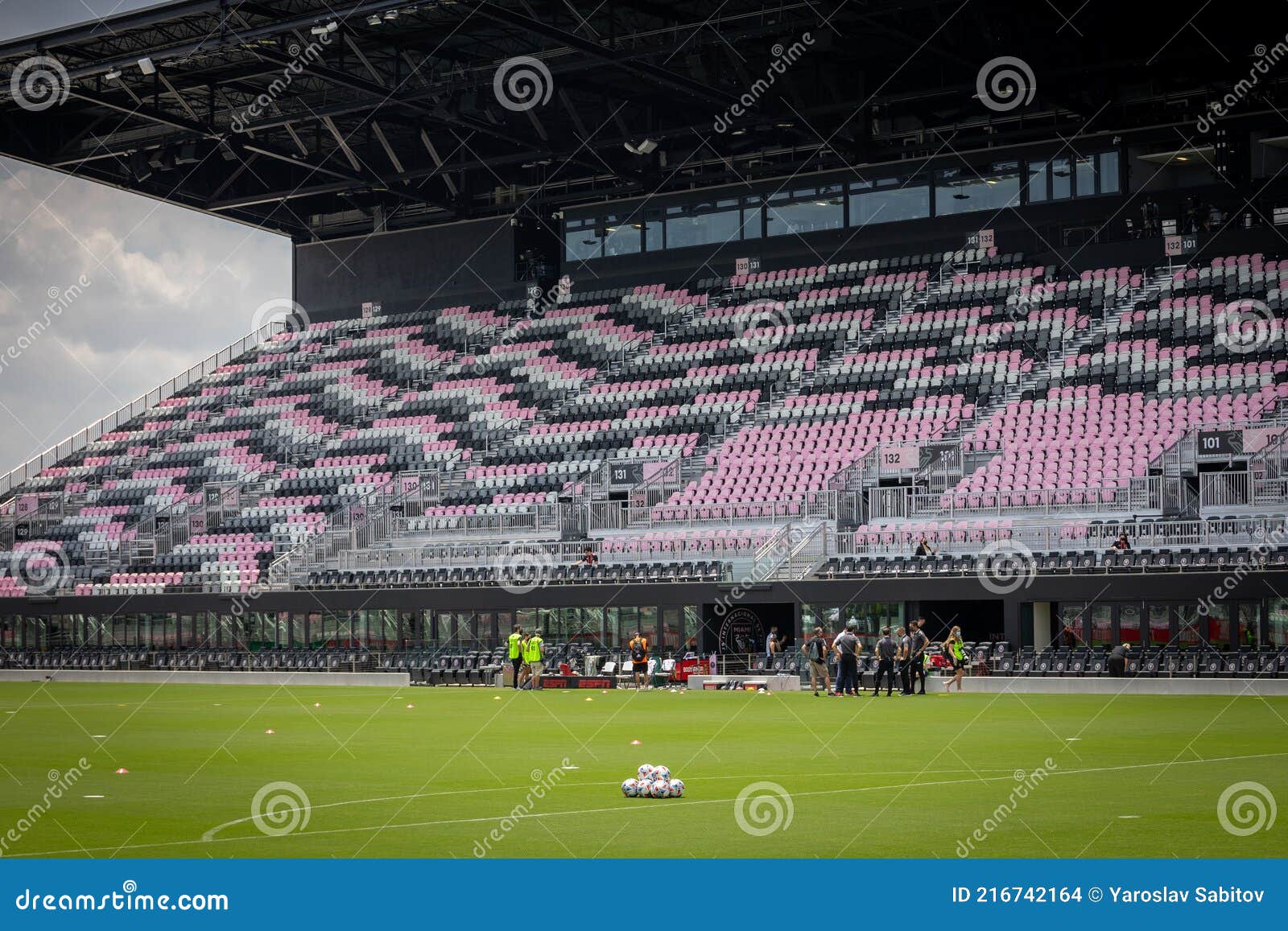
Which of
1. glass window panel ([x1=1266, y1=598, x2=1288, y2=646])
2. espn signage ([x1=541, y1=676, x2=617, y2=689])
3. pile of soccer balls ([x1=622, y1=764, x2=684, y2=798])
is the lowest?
pile of soccer balls ([x1=622, y1=764, x2=684, y2=798])

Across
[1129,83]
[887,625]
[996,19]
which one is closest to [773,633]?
Answer: [887,625]

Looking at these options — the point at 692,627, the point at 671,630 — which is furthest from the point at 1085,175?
the point at 671,630

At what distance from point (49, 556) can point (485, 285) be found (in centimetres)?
2001

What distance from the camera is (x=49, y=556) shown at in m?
62.8

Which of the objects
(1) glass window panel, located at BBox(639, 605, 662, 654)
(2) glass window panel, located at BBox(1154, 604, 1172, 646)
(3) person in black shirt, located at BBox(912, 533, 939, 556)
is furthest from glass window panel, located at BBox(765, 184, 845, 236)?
(2) glass window panel, located at BBox(1154, 604, 1172, 646)

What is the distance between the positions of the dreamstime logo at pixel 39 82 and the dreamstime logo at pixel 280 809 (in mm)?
38184

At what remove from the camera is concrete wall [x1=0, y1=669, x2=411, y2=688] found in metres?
47.6

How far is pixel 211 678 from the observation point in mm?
50344

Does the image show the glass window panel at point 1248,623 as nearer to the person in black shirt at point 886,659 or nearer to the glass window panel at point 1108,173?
the person in black shirt at point 886,659

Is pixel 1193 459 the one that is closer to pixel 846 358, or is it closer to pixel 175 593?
pixel 846 358

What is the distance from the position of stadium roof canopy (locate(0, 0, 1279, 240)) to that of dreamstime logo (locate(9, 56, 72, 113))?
0.17 meters

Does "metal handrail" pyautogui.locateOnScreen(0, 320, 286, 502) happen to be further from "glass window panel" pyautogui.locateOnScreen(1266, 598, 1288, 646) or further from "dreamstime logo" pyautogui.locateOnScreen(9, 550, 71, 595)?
"glass window panel" pyautogui.locateOnScreen(1266, 598, 1288, 646)
